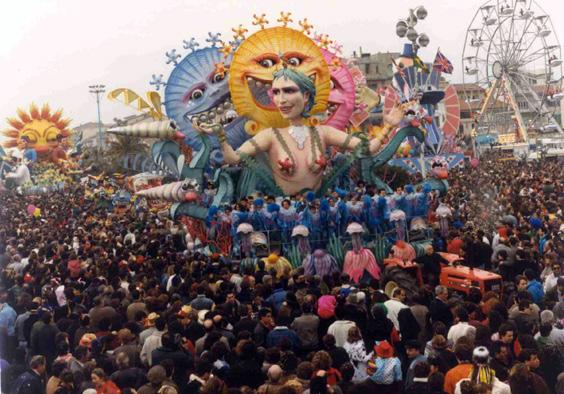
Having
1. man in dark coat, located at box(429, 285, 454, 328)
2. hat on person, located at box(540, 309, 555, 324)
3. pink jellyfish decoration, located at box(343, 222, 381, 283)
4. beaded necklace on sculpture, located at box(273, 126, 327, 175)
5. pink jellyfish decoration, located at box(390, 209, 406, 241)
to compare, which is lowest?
pink jellyfish decoration, located at box(343, 222, 381, 283)

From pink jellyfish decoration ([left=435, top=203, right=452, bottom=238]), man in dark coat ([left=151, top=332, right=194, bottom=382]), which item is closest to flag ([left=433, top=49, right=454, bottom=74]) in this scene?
pink jellyfish decoration ([left=435, top=203, right=452, bottom=238])

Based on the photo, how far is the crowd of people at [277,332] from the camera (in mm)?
5547

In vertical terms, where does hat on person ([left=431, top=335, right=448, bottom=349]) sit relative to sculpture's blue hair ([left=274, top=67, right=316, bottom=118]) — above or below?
below

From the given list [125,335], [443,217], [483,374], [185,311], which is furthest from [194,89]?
[483,374]

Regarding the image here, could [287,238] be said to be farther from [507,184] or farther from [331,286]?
[507,184]

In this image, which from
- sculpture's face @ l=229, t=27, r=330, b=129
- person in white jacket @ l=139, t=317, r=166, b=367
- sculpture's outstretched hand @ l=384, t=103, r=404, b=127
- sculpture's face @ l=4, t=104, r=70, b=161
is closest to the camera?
person in white jacket @ l=139, t=317, r=166, b=367

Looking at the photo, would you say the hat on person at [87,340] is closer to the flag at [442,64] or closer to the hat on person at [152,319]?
the hat on person at [152,319]

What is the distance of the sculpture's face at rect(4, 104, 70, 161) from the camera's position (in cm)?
5059

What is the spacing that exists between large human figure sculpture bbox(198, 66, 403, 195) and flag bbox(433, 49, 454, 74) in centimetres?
1423

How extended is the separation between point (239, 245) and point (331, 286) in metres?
4.83

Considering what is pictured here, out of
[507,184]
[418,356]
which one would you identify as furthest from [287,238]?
[507,184]

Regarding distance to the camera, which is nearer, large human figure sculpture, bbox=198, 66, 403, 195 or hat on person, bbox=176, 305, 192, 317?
hat on person, bbox=176, 305, 192, 317

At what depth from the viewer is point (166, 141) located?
17.7 metres

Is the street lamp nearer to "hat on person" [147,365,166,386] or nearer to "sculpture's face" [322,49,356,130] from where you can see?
"sculpture's face" [322,49,356,130]
